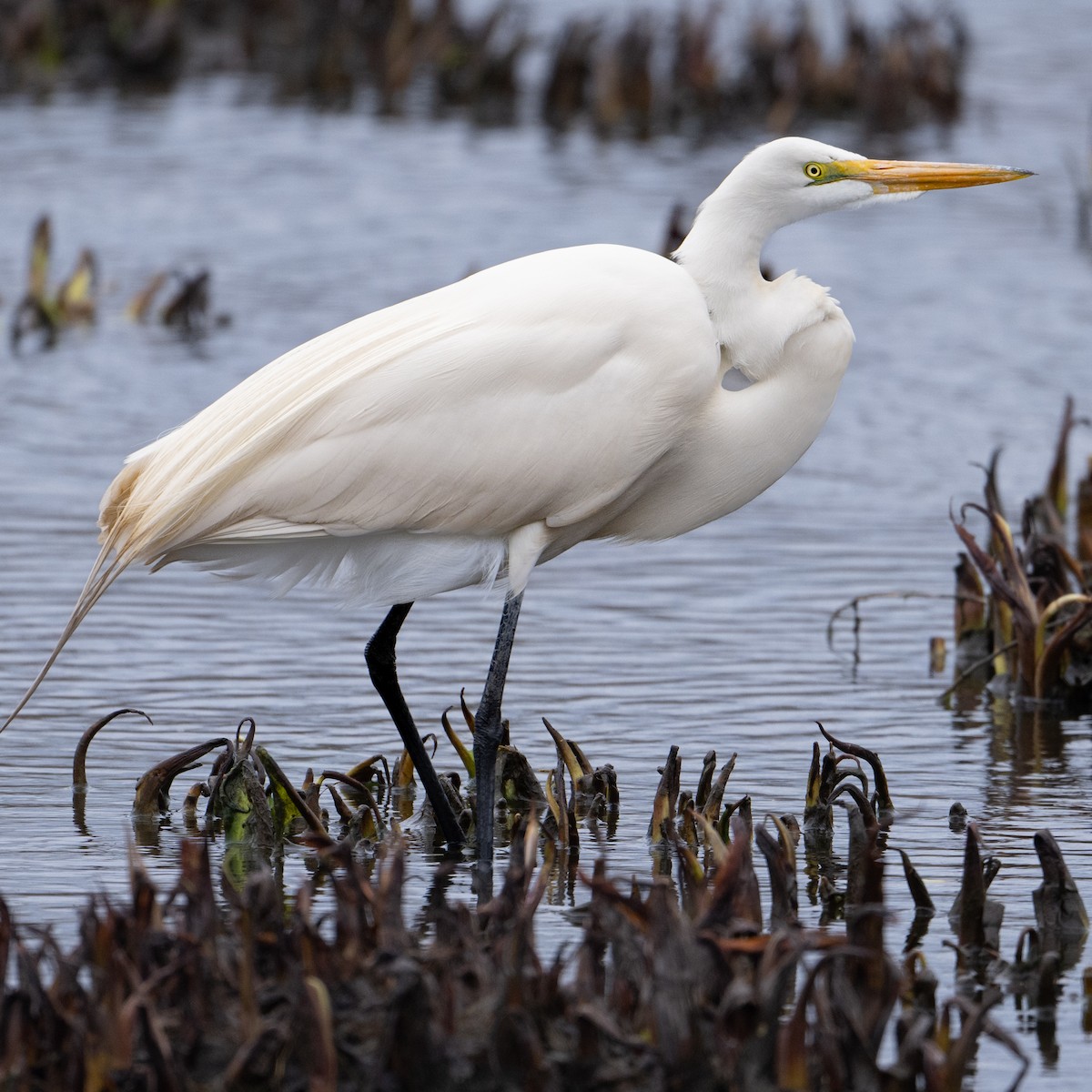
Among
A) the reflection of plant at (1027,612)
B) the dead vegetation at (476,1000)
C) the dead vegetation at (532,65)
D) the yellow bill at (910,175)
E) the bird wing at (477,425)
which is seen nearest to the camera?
the dead vegetation at (476,1000)

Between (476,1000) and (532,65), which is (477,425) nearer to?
(476,1000)

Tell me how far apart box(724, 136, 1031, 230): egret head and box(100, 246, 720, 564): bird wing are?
30 cm

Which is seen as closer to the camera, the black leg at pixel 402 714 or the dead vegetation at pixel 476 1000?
the dead vegetation at pixel 476 1000

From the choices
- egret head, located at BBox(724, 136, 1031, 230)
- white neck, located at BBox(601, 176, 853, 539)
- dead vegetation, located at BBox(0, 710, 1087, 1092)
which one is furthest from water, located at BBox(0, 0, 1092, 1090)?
egret head, located at BBox(724, 136, 1031, 230)

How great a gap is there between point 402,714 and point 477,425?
0.70 metres

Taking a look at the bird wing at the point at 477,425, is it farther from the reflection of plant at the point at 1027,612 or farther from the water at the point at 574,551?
the reflection of plant at the point at 1027,612

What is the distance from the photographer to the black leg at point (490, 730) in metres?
4.33

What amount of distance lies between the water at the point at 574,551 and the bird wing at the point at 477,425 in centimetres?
72

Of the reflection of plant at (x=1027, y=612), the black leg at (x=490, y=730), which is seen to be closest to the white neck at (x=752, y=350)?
the black leg at (x=490, y=730)

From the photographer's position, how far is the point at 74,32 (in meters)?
Answer: 18.6

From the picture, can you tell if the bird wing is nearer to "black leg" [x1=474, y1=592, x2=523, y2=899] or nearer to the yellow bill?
"black leg" [x1=474, y1=592, x2=523, y2=899]

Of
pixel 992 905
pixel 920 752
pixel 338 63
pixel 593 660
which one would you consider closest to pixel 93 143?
pixel 338 63

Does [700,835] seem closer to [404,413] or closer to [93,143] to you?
[404,413]

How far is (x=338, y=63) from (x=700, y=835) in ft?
47.0
